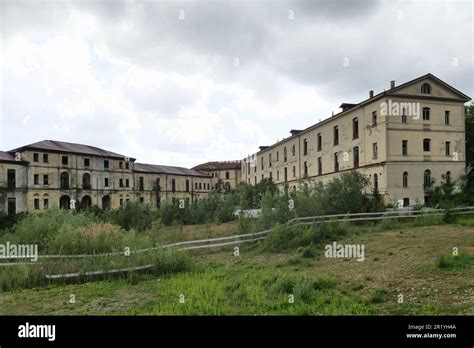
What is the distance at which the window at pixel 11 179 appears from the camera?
29312 mm

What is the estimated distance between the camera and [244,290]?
5977mm

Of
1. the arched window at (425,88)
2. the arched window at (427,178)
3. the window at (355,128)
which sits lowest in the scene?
the arched window at (427,178)

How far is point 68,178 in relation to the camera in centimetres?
3331

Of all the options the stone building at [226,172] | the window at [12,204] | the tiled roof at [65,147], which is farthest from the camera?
the stone building at [226,172]

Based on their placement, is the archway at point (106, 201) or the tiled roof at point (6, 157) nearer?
the tiled roof at point (6, 157)

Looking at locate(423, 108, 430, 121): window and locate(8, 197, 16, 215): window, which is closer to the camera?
locate(423, 108, 430, 121): window

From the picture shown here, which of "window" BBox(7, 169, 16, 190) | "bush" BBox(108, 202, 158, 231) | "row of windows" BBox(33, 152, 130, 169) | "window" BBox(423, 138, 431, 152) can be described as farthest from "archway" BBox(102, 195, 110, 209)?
"window" BBox(423, 138, 431, 152)

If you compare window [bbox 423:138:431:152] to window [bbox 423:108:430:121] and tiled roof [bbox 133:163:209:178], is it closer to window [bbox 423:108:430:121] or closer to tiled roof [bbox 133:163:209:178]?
window [bbox 423:108:430:121]

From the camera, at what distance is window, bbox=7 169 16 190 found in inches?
1154

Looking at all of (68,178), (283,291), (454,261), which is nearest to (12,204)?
(68,178)

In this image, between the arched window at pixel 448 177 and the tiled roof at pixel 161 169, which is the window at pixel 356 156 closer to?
the arched window at pixel 448 177

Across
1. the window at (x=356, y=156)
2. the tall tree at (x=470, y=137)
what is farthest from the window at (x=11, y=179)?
the tall tree at (x=470, y=137)
